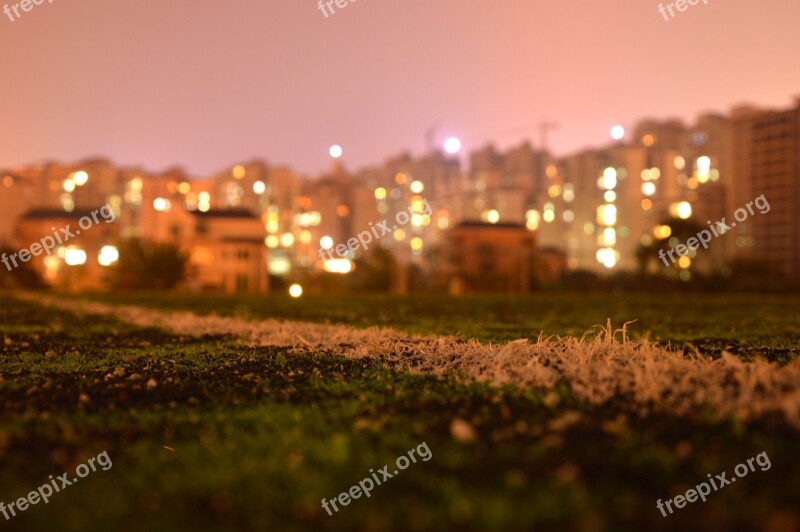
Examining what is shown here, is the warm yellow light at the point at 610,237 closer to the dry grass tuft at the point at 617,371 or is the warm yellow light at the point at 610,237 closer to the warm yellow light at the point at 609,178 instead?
the warm yellow light at the point at 609,178

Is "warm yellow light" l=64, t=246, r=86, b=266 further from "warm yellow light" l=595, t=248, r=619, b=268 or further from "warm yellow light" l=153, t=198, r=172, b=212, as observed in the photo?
"warm yellow light" l=595, t=248, r=619, b=268

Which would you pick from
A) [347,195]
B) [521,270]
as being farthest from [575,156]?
[521,270]

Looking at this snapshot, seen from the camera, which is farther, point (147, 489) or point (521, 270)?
point (521, 270)

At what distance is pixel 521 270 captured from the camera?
1859 inches

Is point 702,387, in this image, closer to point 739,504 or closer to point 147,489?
point 739,504

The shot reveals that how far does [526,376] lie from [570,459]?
1929mm

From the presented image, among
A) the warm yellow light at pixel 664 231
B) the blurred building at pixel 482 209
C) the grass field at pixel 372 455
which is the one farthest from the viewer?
the blurred building at pixel 482 209
